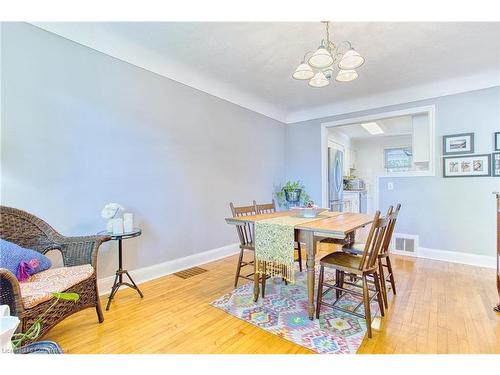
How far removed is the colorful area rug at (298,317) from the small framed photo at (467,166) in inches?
96.7

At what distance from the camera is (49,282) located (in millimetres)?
1596

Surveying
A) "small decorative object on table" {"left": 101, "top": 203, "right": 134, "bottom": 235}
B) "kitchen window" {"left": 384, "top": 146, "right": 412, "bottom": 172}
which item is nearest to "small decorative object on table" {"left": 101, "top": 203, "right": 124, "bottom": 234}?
"small decorative object on table" {"left": 101, "top": 203, "right": 134, "bottom": 235}

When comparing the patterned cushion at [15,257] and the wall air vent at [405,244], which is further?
the wall air vent at [405,244]

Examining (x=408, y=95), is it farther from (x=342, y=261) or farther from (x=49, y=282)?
(x=49, y=282)

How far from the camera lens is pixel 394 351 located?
1562 mm

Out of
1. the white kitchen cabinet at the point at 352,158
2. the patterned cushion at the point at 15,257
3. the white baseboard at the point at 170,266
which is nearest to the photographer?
the patterned cushion at the point at 15,257

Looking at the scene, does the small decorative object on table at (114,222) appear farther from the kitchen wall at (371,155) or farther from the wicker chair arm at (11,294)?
the kitchen wall at (371,155)

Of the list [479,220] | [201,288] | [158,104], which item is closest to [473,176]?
[479,220]

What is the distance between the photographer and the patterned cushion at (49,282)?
1.41 metres

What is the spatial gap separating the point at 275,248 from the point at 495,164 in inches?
128

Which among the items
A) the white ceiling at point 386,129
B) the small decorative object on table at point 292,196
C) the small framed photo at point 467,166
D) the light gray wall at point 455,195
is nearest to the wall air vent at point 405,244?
the light gray wall at point 455,195

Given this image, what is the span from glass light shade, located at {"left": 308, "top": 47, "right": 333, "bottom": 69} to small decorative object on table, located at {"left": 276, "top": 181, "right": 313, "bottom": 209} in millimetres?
2925

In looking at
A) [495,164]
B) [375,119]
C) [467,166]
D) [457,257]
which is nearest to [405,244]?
[457,257]
